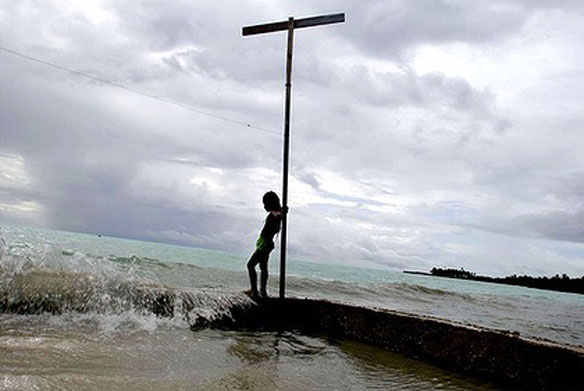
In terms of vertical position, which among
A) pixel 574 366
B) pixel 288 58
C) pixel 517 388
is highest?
pixel 288 58

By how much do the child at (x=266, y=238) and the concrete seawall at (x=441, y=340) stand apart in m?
0.52

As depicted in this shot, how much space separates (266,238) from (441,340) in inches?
118

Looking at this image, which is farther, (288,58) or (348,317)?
(288,58)

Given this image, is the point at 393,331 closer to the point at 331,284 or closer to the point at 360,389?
the point at 360,389

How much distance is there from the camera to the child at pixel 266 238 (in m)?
6.84

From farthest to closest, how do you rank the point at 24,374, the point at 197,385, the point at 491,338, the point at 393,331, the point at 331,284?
1. the point at 331,284
2. the point at 393,331
3. the point at 491,338
4. the point at 197,385
5. the point at 24,374

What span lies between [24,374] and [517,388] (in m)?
3.78

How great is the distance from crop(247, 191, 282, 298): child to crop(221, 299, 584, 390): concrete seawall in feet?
1.69

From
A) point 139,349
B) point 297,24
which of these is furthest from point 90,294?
point 297,24

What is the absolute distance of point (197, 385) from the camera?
3320 mm

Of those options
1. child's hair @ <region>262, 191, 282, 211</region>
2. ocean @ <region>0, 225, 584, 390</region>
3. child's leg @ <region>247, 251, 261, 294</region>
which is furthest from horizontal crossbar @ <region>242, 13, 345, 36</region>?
ocean @ <region>0, 225, 584, 390</region>

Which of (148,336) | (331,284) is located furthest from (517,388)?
(331,284)

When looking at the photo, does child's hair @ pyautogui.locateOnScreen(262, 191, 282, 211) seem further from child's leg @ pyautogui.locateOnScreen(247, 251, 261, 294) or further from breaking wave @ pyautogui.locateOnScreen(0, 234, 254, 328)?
breaking wave @ pyautogui.locateOnScreen(0, 234, 254, 328)

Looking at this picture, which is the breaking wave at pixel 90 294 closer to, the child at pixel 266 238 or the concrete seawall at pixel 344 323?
the concrete seawall at pixel 344 323
